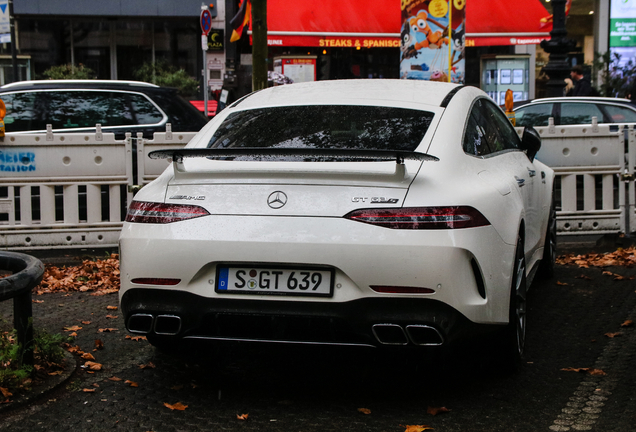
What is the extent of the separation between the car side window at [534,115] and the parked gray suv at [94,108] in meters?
5.48

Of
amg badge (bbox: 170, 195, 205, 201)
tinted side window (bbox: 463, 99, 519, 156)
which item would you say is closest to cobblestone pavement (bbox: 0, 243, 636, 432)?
amg badge (bbox: 170, 195, 205, 201)

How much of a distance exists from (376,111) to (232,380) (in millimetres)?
1624

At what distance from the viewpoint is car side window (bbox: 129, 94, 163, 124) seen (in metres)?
9.93

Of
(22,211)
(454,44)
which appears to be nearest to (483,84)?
(454,44)

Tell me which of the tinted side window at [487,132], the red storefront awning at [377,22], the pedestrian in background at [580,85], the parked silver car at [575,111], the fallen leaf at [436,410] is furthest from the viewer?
the red storefront awning at [377,22]

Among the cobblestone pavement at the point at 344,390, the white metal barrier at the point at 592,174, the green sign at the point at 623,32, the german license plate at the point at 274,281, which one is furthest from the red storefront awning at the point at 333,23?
the german license plate at the point at 274,281

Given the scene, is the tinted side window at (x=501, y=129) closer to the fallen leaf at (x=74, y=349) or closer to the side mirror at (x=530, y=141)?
the side mirror at (x=530, y=141)

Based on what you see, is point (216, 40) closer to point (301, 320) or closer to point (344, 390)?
point (344, 390)

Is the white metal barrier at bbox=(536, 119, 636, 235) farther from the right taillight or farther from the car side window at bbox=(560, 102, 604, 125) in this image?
the right taillight

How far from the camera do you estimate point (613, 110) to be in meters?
12.8

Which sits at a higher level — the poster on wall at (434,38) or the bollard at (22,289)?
the poster on wall at (434,38)

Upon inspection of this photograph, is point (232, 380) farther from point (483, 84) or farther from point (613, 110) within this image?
point (483, 84)

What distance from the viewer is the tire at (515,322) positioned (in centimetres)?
424

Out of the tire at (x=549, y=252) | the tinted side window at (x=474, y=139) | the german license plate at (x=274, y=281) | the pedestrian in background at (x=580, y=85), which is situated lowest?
the tire at (x=549, y=252)
